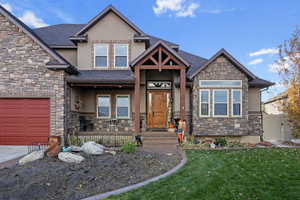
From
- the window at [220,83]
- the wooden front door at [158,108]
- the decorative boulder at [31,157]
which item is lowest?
the decorative boulder at [31,157]

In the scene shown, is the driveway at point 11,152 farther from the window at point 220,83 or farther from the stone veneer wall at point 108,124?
the window at point 220,83

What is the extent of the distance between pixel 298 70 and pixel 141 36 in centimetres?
957

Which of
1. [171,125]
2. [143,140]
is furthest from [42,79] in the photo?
[171,125]

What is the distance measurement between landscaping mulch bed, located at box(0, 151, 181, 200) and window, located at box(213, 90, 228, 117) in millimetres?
5467

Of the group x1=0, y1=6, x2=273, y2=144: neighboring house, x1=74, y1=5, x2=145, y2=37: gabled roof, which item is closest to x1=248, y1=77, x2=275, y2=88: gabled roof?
x1=0, y1=6, x2=273, y2=144: neighboring house

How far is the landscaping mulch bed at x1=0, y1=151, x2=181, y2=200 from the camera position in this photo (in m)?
4.30

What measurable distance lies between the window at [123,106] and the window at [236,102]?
20.5 ft

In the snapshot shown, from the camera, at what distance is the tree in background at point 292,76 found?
11.5m

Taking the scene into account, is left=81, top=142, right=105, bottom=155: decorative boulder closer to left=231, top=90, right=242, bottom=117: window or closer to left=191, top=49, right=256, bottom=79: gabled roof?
left=191, top=49, right=256, bottom=79: gabled roof

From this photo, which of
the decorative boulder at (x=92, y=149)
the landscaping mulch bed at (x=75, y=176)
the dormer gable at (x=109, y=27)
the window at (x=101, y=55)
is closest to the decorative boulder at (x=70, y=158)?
the landscaping mulch bed at (x=75, y=176)

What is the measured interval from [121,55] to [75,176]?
30.0 ft

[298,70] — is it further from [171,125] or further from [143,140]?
[143,140]

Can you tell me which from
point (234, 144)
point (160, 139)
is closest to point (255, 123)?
point (234, 144)

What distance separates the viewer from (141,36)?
12.4 metres
